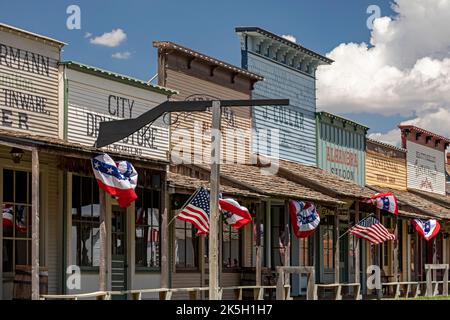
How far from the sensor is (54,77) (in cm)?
2081

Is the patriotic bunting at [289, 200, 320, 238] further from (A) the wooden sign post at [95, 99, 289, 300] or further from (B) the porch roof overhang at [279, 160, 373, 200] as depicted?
(A) the wooden sign post at [95, 99, 289, 300]

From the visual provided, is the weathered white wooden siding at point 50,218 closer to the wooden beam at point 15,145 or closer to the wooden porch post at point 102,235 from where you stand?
the wooden porch post at point 102,235

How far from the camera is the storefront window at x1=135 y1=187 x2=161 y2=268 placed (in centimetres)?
2369

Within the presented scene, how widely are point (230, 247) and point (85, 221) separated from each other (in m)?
7.21

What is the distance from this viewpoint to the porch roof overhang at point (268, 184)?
25984 millimetres

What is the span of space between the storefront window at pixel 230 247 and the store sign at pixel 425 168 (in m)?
15.9

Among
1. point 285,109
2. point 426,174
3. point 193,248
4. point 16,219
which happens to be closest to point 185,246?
point 193,248

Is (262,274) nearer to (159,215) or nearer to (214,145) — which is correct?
(159,215)

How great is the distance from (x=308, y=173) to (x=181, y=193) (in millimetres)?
8924

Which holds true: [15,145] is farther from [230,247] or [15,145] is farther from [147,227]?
[230,247]

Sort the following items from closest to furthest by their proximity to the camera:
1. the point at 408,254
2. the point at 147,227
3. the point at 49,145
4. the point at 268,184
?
the point at 49,145 < the point at 147,227 < the point at 268,184 < the point at 408,254

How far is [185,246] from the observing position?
85.6 ft

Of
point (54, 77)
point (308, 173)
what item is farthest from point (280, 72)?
point (54, 77)

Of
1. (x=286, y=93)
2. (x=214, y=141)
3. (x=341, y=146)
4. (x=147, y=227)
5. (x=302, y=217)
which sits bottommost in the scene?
(x=147, y=227)
